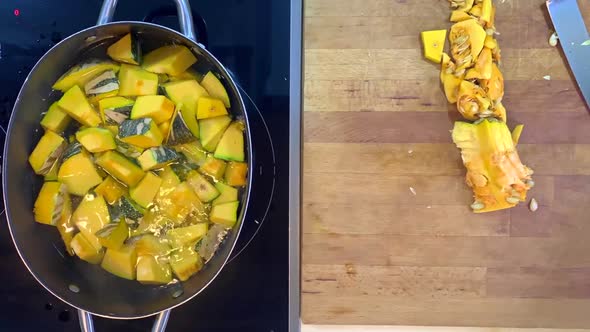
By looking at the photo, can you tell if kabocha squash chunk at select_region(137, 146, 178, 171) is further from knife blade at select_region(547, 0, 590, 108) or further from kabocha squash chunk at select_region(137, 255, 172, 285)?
knife blade at select_region(547, 0, 590, 108)

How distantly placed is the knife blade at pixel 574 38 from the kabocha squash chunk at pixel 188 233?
714 millimetres

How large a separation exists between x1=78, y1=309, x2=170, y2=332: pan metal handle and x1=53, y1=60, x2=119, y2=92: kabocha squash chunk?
15.9 inches

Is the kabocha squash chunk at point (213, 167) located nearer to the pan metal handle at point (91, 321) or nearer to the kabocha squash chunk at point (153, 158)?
the kabocha squash chunk at point (153, 158)

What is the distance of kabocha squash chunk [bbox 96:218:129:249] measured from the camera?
91cm

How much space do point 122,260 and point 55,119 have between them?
28 cm

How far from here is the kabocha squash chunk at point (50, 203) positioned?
0.92 meters

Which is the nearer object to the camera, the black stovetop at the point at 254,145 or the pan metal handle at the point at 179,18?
the pan metal handle at the point at 179,18

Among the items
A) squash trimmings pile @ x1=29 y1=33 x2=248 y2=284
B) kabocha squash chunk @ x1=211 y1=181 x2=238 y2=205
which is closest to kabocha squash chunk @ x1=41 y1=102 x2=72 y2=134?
squash trimmings pile @ x1=29 y1=33 x2=248 y2=284

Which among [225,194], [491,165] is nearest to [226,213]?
[225,194]

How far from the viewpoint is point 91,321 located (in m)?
0.92

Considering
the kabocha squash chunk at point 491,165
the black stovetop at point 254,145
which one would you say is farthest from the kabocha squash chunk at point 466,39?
the black stovetop at point 254,145

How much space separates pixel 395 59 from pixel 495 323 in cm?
51

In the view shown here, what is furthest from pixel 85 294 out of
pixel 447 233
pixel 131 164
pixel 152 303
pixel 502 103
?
pixel 502 103

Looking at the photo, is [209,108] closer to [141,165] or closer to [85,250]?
[141,165]
